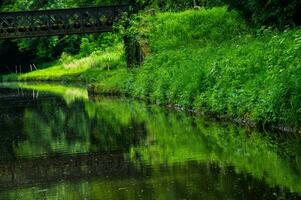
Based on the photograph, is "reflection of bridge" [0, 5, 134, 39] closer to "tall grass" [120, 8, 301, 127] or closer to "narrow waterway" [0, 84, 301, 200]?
"tall grass" [120, 8, 301, 127]

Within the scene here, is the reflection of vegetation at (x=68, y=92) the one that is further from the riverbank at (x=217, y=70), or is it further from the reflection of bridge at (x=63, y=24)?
the reflection of bridge at (x=63, y=24)

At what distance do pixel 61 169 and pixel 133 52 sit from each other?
30644 millimetres

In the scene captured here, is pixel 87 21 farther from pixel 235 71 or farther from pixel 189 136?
pixel 189 136

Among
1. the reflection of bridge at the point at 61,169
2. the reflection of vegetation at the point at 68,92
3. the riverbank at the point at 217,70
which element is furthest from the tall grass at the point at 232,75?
the reflection of vegetation at the point at 68,92

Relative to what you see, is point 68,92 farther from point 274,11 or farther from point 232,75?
point 232,75

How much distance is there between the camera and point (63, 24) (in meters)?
55.6

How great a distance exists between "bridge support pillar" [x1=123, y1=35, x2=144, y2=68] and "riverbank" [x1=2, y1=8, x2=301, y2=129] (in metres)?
0.90

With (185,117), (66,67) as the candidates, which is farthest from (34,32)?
(185,117)

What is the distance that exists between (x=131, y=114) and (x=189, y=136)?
334 inches

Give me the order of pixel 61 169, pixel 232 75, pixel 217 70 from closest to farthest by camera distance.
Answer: pixel 61 169, pixel 232 75, pixel 217 70

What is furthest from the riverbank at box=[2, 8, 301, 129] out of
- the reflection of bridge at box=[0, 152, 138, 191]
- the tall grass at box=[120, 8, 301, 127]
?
the reflection of bridge at box=[0, 152, 138, 191]

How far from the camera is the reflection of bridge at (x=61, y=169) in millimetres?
14414

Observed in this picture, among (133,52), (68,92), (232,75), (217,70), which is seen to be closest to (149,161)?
(232,75)

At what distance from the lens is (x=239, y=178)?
1252cm
